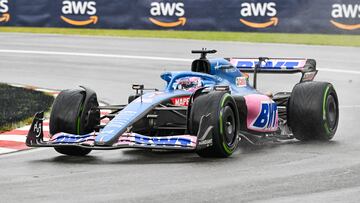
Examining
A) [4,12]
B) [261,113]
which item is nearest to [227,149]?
[261,113]

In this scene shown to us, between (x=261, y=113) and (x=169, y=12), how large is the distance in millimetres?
17988

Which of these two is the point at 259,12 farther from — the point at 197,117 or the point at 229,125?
the point at 197,117

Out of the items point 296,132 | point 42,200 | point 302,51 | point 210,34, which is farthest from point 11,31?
point 42,200

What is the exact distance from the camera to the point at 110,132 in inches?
383

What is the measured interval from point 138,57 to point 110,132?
14254 mm

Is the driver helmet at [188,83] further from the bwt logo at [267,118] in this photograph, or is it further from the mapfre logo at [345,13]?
the mapfre logo at [345,13]

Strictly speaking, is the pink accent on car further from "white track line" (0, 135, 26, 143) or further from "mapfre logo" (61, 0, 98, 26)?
"mapfre logo" (61, 0, 98, 26)

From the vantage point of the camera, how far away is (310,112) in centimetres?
1139

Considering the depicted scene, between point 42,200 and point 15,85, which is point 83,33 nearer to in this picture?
point 15,85

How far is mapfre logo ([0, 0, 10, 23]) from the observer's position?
30219 mm

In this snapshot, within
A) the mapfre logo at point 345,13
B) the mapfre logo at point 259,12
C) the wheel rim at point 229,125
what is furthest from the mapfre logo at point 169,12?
the wheel rim at point 229,125

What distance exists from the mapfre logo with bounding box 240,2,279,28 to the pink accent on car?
1643 cm

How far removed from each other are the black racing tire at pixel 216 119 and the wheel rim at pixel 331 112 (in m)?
1.87

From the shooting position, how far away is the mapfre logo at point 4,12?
1190 inches
